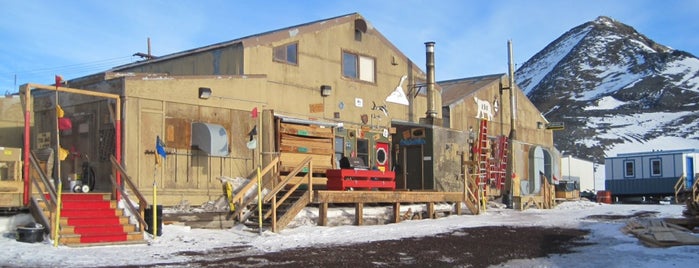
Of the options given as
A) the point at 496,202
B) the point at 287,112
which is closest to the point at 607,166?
the point at 496,202

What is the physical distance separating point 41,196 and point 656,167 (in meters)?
35.4

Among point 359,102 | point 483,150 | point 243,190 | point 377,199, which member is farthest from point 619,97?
point 243,190

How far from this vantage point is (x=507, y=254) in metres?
12.2

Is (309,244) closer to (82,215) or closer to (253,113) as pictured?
(82,215)

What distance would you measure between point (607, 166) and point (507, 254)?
110 feet

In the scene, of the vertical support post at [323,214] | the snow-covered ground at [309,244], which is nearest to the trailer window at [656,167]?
the snow-covered ground at [309,244]

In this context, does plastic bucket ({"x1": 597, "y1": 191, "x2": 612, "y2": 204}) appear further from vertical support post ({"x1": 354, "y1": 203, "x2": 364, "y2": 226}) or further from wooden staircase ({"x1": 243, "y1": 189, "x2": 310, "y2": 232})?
wooden staircase ({"x1": 243, "y1": 189, "x2": 310, "y2": 232})

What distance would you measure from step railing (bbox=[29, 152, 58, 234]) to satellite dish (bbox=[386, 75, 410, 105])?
1260 cm

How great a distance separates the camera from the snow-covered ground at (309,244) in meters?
10.9

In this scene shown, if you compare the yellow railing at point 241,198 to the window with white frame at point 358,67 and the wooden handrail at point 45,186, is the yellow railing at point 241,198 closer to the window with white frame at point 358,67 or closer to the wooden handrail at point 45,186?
the wooden handrail at point 45,186

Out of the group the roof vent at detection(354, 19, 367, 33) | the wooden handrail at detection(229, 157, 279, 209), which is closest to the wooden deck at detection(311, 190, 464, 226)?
the wooden handrail at detection(229, 157, 279, 209)

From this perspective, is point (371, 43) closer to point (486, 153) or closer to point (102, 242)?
point (486, 153)

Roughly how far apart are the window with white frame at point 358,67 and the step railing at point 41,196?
35.0ft

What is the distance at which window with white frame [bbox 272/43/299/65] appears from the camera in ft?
66.3
